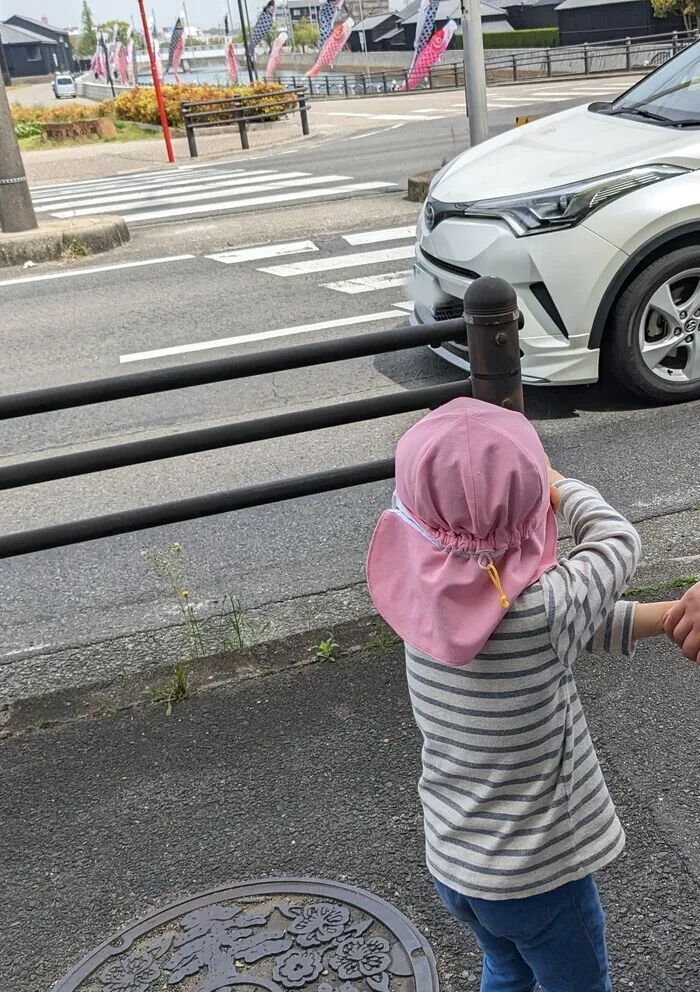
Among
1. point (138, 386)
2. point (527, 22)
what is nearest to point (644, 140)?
point (138, 386)

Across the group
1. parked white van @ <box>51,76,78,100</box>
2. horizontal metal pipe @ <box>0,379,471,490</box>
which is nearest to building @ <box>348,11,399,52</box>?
parked white van @ <box>51,76,78,100</box>

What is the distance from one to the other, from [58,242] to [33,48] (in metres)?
154

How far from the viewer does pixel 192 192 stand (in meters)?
15.8

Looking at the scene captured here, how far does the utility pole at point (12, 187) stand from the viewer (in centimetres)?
1157

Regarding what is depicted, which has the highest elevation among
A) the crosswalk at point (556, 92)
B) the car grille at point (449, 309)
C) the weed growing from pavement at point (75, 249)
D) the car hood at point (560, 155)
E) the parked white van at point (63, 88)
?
the parked white van at point (63, 88)

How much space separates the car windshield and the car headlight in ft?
2.30

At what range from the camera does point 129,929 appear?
8.06ft

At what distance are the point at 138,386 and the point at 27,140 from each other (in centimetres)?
3028

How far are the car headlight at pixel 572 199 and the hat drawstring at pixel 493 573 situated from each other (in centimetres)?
393

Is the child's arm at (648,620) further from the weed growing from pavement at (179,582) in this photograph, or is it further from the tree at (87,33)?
the tree at (87,33)

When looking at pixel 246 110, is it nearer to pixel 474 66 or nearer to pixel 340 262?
pixel 474 66

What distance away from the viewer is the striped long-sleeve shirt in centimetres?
163

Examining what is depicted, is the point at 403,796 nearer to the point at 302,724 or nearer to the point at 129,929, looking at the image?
the point at 302,724

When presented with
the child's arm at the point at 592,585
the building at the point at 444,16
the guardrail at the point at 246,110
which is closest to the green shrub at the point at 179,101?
the guardrail at the point at 246,110
